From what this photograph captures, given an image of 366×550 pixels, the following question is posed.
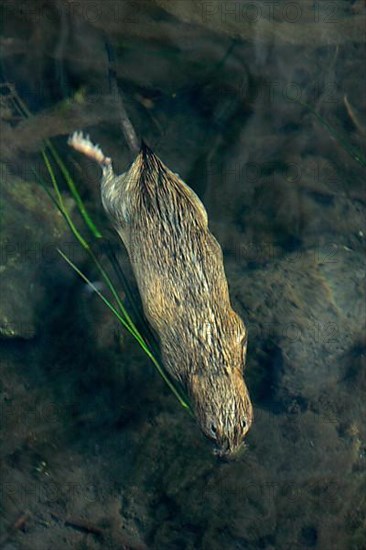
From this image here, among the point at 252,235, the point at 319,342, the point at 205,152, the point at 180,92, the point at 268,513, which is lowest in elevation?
the point at 268,513

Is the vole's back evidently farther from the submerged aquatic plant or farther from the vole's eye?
the vole's eye

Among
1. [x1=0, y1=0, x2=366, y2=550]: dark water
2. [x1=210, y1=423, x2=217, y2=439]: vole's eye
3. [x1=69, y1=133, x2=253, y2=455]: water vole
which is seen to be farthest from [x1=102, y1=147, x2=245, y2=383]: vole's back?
[x1=0, y1=0, x2=366, y2=550]: dark water

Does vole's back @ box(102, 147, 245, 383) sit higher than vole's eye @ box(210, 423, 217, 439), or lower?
higher

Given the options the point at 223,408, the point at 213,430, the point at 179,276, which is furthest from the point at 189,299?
the point at 213,430

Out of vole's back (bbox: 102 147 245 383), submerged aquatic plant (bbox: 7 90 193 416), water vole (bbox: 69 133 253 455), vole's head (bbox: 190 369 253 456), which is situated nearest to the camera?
vole's head (bbox: 190 369 253 456)

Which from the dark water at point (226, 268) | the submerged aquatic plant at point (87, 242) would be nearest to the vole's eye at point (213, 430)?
the submerged aquatic plant at point (87, 242)

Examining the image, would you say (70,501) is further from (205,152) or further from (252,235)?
(205,152)

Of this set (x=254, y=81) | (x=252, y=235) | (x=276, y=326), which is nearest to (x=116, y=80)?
(x=254, y=81)
